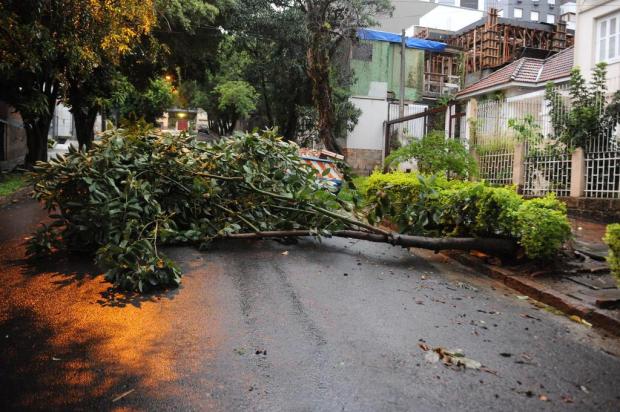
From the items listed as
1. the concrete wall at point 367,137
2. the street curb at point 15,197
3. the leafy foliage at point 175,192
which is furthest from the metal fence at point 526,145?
the concrete wall at point 367,137

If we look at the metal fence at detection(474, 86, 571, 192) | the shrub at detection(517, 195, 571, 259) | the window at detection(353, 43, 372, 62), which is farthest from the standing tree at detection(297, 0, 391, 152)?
the shrub at detection(517, 195, 571, 259)

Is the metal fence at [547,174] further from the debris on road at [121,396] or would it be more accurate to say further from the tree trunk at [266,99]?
the tree trunk at [266,99]

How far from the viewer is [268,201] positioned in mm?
7633

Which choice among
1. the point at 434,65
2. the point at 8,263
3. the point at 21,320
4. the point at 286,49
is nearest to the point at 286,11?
the point at 286,49

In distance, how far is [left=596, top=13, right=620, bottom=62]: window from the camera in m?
14.7

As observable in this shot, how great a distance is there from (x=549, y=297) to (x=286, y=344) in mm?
3091

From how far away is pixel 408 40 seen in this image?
30.0 m

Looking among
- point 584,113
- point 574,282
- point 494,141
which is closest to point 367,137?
point 494,141

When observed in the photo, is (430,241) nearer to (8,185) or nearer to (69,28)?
(69,28)

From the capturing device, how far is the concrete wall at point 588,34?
14820 millimetres

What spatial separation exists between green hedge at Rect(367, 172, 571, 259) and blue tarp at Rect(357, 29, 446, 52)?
73.1 ft

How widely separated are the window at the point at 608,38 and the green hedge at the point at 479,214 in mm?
10238

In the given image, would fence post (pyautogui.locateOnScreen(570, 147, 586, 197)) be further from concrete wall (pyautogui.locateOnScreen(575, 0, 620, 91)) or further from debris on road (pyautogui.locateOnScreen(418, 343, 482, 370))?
debris on road (pyautogui.locateOnScreen(418, 343, 482, 370))

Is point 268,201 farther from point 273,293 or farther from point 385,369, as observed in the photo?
point 385,369
